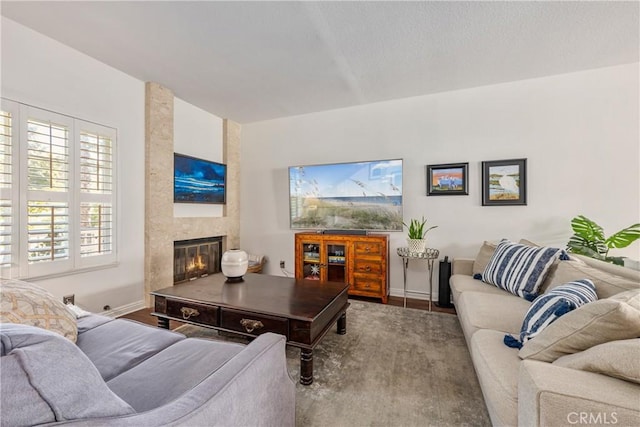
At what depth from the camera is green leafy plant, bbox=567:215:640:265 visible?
2369 mm

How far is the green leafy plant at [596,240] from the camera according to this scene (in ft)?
7.77

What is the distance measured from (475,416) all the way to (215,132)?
4.41 metres

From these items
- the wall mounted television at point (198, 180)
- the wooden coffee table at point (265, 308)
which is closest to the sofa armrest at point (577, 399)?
the wooden coffee table at point (265, 308)

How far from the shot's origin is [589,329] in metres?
0.98

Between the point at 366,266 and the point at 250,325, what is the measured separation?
185cm

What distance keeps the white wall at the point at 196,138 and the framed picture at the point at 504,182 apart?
3796 millimetres

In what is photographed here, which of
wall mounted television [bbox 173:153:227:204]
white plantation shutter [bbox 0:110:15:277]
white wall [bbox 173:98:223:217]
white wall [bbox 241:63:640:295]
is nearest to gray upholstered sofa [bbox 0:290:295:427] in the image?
white plantation shutter [bbox 0:110:15:277]

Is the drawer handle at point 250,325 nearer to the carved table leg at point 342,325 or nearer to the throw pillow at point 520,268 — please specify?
the carved table leg at point 342,325

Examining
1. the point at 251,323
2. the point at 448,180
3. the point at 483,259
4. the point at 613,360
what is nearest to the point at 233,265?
the point at 251,323

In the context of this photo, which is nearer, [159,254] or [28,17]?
[28,17]

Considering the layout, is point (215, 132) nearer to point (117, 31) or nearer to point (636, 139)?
point (117, 31)

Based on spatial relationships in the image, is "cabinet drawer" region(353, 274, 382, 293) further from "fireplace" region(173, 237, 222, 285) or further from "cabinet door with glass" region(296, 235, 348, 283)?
"fireplace" region(173, 237, 222, 285)

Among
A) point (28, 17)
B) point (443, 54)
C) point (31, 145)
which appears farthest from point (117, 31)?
point (443, 54)

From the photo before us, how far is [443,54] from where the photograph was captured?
98.2 inches
